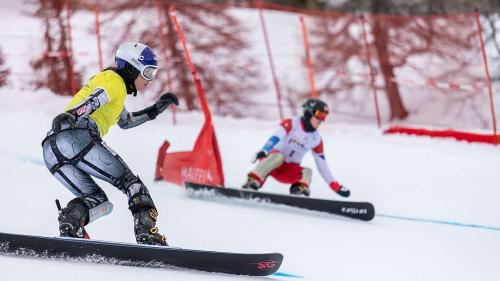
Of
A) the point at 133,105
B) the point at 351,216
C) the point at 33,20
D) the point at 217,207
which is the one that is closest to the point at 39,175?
the point at 217,207

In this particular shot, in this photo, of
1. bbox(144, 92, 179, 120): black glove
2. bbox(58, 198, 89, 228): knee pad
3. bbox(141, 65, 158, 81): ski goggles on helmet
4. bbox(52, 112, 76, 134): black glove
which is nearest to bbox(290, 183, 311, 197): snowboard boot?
bbox(144, 92, 179, 120): black glove

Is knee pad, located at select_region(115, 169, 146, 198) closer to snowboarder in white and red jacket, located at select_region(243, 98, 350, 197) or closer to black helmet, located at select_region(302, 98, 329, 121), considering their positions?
snowboarder in white and red jacket, located at select_region(243, 98, 350, 197)

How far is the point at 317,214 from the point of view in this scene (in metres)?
8.18

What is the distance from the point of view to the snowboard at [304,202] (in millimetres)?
7920

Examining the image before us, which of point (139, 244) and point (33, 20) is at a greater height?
point (33, 20)

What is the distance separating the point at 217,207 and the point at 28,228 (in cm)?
225

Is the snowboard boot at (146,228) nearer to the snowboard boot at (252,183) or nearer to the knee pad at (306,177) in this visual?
the snowboard boot at (252,183)

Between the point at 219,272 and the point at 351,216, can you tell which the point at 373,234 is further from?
the point at 219,272

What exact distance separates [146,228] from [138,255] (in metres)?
0.24

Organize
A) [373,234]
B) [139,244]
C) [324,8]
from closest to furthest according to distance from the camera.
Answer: [139,244] < [373,234] < [324,8]

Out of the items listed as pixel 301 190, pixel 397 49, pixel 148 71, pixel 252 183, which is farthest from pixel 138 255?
pixel 397 49

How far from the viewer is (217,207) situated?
815 centimetres

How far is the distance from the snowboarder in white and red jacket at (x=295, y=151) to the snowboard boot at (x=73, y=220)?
345 centimetres

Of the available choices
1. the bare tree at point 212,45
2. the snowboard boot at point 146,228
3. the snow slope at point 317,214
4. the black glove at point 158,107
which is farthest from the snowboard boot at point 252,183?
the bare tree at point 212,45
